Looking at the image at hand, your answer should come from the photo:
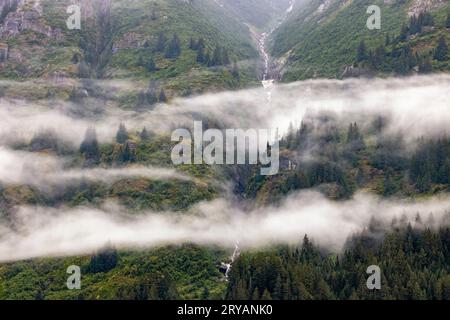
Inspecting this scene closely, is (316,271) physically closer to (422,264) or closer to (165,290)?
(422,264)

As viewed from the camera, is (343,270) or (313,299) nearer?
(313,299)

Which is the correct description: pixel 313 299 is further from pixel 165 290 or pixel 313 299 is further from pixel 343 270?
pixel 165 290
